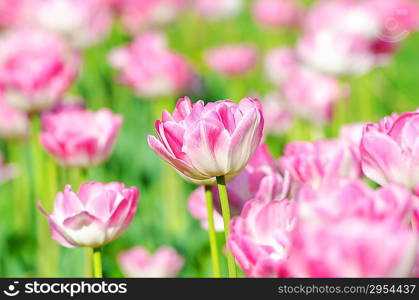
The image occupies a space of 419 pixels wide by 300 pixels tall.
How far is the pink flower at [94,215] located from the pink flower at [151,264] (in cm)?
38

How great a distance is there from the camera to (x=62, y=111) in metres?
1.30

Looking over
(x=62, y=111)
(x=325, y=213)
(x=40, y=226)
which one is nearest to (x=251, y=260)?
(x=325, y=213)

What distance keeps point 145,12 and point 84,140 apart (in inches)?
50.5

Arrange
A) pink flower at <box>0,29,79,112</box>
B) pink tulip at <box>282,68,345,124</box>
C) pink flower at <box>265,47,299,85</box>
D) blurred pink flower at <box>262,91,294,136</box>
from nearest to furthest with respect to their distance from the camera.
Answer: pink flower at <box>0,29,79,112</box>
pink tulip at <box>282,68,345,124</box>
blurred pink flower at <box>262,91,294,136</box>
pink flower at <box>265,47,299,85</box>

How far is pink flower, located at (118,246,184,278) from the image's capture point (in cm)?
115

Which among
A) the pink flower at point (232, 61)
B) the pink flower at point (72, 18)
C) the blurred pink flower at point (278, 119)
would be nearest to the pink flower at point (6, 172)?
the pink flower at point (72, 18)

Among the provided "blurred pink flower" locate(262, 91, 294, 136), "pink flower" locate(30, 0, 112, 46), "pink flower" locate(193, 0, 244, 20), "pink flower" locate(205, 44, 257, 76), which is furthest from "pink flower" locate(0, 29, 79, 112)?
"pink flower" locate(193, 0, 244, 20)

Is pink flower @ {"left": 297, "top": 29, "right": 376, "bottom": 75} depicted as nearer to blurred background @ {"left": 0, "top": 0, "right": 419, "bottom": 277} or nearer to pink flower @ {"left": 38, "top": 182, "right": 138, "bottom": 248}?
blurred background @ {"left": 0, "top": 0, "right": 419, "bottom": 277}

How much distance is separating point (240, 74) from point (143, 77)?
60cm

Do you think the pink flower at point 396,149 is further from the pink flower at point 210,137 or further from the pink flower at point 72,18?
the pink flower at point 72,18

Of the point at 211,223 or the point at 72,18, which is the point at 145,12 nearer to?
the point at 72,18

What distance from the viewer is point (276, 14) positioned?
2.67 meters

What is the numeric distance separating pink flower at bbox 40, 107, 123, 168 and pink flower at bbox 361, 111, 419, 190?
0.55 meters

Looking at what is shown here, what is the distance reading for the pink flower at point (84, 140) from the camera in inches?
44.0
